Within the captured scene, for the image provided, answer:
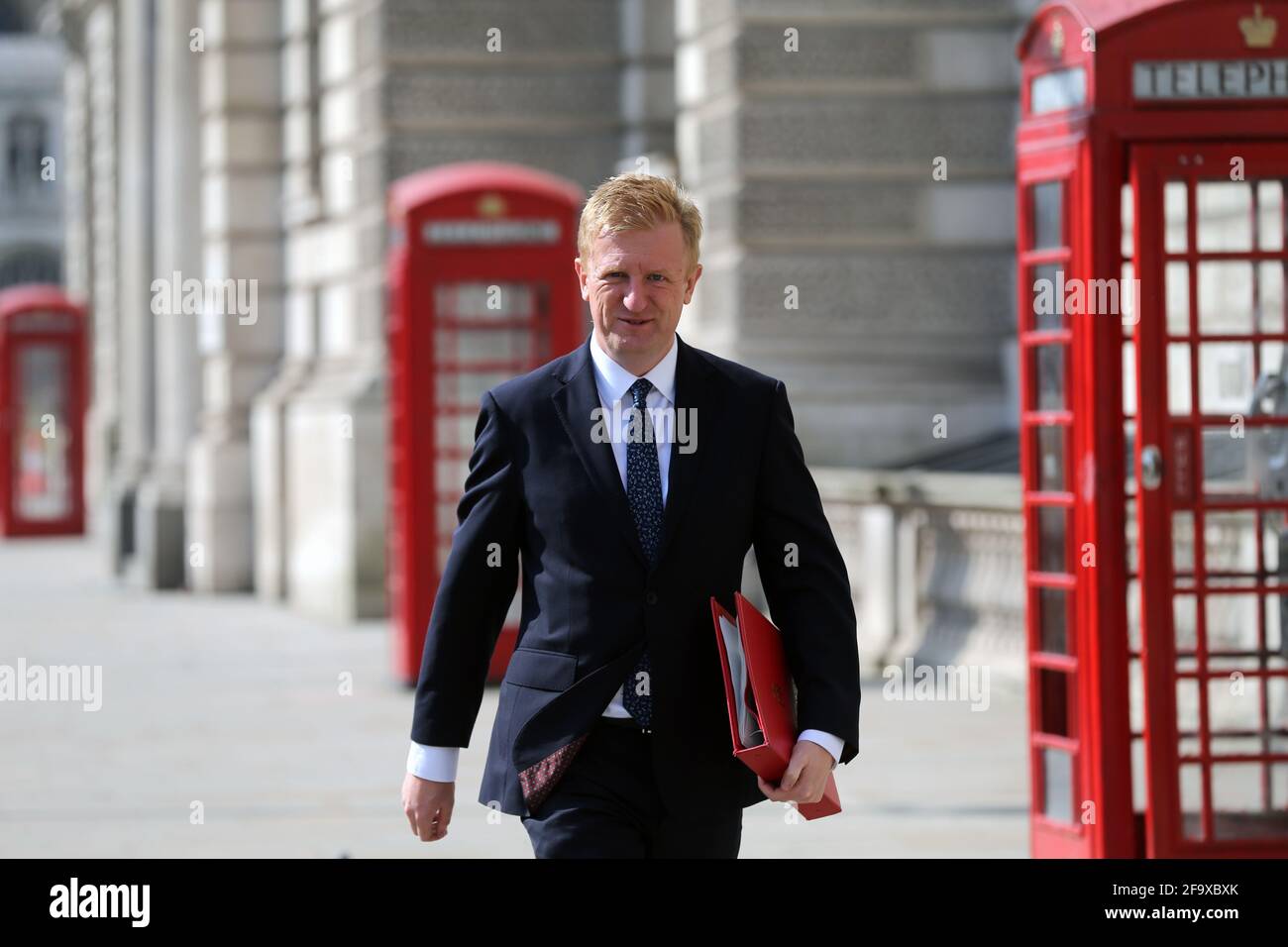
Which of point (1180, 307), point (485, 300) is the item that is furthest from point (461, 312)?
point (1180, 307)

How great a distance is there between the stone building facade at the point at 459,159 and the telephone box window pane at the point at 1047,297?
7.15 meters

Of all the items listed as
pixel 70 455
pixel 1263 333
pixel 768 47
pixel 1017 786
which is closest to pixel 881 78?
pixel 768 47

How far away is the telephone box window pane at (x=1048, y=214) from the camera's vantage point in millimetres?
6852

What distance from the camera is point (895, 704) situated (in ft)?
39.5

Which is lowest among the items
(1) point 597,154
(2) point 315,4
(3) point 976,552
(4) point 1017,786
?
(4) point 1017,786

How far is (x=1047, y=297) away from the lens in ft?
22.7

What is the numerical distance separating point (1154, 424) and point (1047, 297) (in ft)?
1.59

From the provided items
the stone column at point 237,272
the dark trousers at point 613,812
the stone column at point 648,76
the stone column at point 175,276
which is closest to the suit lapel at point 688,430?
the dark trousers at point 613,812

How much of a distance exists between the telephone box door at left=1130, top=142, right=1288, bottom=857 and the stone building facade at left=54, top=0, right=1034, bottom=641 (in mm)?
7230

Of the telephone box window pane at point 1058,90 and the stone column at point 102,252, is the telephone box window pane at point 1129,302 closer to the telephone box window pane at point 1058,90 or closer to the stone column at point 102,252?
the telephone box window pane at point 1058,90

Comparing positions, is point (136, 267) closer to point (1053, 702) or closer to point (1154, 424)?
point (1053, 702)

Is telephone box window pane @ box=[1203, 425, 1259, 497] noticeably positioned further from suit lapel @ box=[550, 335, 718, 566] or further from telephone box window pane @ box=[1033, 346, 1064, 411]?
suit lapel @ box=[550, 335, 718, 566]
